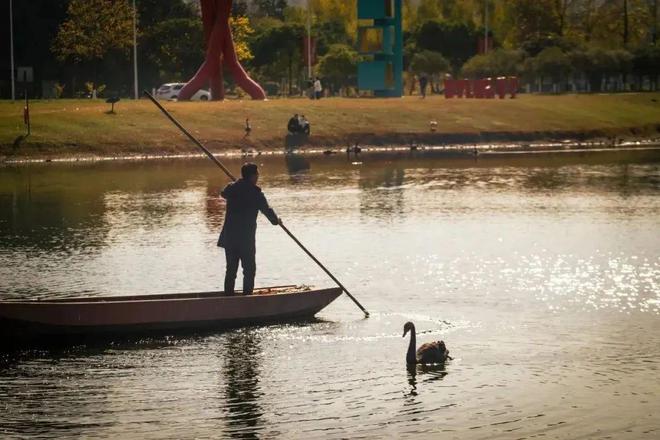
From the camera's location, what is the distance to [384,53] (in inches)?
4530

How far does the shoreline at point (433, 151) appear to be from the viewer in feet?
269

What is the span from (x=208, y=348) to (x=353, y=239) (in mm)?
17184

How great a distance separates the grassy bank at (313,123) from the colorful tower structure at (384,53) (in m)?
9.14

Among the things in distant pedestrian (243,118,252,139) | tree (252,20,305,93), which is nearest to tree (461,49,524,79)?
tree (252,20,305,93)

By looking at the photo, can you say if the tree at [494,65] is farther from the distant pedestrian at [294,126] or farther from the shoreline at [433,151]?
the distant pedestrian at [294,126]

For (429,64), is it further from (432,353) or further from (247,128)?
(432,353)

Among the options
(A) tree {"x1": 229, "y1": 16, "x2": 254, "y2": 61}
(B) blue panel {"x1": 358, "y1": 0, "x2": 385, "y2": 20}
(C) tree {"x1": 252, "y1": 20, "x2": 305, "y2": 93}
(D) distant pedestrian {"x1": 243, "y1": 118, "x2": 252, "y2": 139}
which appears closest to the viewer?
(D) distant pedestrian {"x1": 243, "y1": 118, "x2": 252, "y2": 139}

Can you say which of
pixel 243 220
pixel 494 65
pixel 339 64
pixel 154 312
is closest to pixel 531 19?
pixel 494 65

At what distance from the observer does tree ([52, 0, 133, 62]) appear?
123m

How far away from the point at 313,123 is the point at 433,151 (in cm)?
853

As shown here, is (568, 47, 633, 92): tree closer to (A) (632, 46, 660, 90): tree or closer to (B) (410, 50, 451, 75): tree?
→ (A) (632, 46, 660, 90): tree

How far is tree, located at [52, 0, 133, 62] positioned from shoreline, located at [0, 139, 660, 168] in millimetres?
39589

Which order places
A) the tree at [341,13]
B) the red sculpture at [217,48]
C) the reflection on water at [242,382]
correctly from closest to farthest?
the reflection on water at [242,382] → the red sculpture at [217,48] → the tree at [341,13]

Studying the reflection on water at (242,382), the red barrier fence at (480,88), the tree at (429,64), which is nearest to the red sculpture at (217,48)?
the red barrier fence at (480,88)
